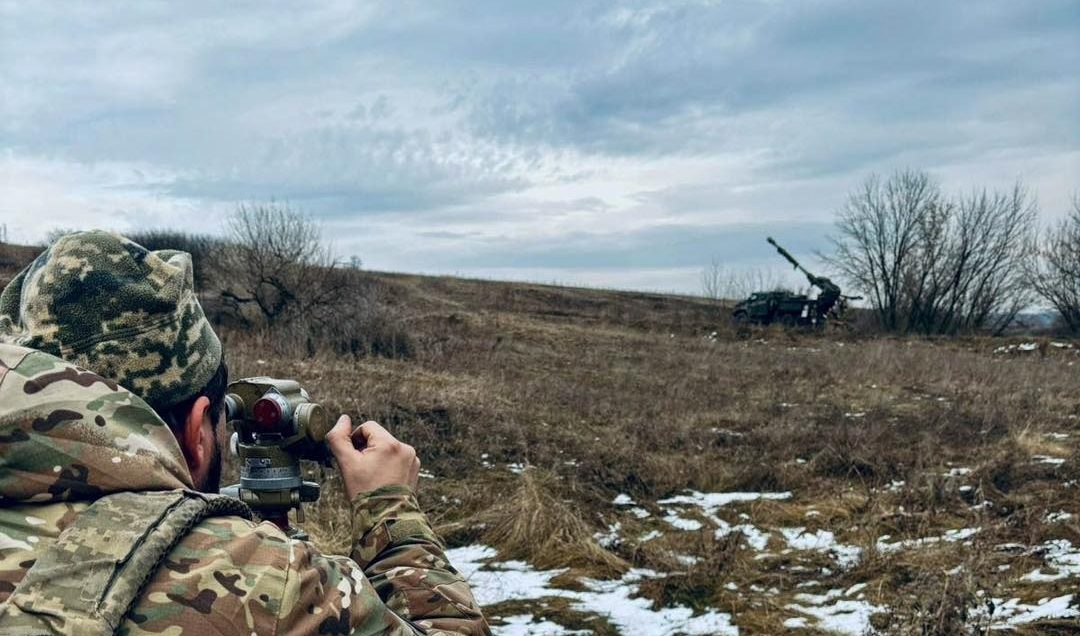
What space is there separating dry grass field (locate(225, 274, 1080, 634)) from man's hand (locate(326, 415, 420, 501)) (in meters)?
2.96

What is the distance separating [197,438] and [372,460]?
41 cm

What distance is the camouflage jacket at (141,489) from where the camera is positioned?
1.09 meters

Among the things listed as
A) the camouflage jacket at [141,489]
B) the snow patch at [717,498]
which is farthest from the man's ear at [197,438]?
the snow patch at [717,498]

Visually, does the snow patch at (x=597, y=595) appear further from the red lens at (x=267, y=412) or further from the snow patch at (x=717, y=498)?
the red lens at (x=267, y=412)

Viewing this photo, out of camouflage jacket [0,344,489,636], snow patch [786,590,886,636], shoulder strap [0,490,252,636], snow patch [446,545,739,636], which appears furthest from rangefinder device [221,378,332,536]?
snow patch [786,590,886,636]

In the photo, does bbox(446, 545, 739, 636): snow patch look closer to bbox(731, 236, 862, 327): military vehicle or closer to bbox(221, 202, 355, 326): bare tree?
bbox(221, 202, 355, 326): bare tree

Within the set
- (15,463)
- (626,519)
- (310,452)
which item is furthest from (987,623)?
(15,463)

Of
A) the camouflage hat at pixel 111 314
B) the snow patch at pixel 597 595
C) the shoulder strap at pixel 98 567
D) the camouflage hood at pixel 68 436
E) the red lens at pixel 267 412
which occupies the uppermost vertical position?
the camouflage hat at pixel 111 314

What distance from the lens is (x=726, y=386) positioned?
13.9 meters

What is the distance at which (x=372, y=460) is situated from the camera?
178cm

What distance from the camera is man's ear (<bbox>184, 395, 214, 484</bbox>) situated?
1445 millimetres

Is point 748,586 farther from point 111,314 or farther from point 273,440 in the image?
point 111,314

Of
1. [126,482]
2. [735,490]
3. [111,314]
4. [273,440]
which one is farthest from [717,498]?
[126,482]

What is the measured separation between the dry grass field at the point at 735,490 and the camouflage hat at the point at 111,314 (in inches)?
138
